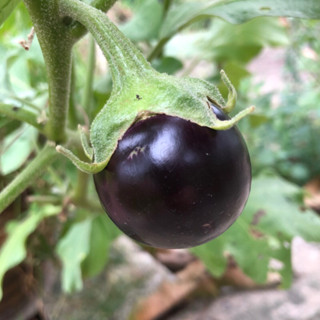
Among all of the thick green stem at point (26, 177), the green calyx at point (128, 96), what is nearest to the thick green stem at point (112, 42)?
the green calyx at point (128, 96)

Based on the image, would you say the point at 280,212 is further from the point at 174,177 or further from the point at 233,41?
the point at 174,177

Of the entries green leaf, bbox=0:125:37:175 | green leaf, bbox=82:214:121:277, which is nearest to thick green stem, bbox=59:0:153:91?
green leaf, bbox=0:125:37:175

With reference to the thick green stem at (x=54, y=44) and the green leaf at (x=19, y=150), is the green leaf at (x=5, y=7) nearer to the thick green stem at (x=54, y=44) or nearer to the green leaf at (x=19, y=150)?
the thick green stem at (x=54, y=44)

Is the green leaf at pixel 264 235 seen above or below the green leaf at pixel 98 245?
above

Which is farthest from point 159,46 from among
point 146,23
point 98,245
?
point 98,245

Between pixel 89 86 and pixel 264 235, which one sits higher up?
pixel 89 86

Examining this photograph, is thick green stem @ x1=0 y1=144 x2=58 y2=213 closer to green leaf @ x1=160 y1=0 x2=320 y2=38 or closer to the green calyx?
the green calyx

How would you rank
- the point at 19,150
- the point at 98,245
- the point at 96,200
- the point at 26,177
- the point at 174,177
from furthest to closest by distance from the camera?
1. the point at 98,245
2. the point at 96,200
3. the point at 19,150
4. the point at 26,177
5. the point at 174,177

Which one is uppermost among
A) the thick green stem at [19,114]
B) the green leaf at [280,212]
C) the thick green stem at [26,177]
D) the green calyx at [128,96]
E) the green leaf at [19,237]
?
the green calyx at [128,96]
